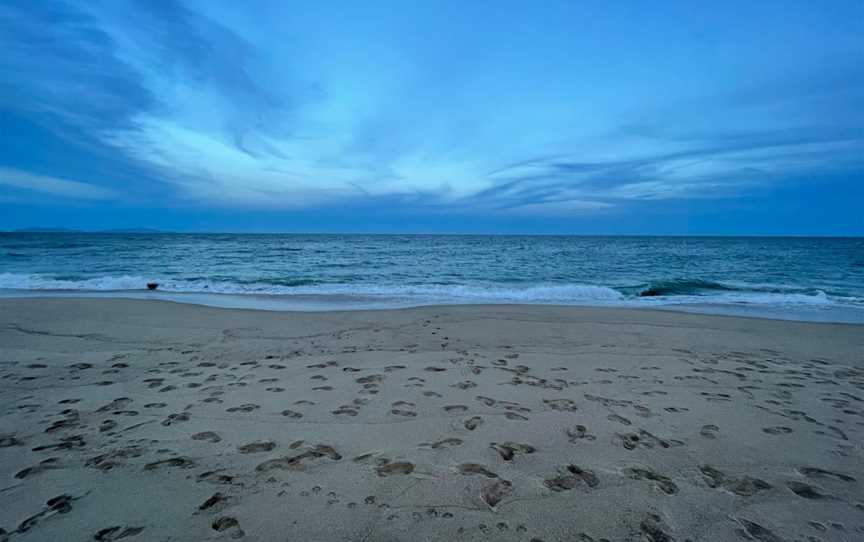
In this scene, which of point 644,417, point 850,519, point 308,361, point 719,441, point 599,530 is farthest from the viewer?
point 308,361

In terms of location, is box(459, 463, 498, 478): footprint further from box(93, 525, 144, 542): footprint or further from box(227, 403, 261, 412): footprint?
box(227, 403, 261, 412): footprint

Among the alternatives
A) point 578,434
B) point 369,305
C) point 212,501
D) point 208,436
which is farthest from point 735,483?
point 369,305

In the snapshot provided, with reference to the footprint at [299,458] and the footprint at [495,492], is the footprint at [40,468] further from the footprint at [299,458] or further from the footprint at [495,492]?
the footprint at [495,492]

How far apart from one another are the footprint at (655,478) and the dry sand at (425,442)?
14 mm

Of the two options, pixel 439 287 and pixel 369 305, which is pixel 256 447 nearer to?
pixel 369 305

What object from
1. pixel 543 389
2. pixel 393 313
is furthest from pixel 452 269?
pixel 543 389

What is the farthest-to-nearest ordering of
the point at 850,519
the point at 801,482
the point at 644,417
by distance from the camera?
the point at 644,417 → the point at 801,482 → the point at 850,519

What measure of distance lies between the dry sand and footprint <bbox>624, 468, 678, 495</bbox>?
14mm

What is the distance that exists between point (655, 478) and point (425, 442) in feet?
6.17

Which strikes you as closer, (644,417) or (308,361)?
(644,417)

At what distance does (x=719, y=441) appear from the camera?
3.61m

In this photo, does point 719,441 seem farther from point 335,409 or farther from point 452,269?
point 452,269

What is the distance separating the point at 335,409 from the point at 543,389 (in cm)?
255

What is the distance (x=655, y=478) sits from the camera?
118 inches
